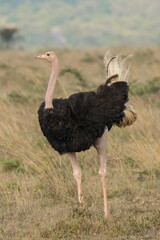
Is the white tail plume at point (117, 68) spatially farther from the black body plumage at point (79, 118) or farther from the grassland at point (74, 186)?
the grassland at point (74, 186)

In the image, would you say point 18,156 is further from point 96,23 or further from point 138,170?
point 96,23

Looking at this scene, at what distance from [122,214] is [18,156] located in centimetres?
240

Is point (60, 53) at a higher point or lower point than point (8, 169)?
higher

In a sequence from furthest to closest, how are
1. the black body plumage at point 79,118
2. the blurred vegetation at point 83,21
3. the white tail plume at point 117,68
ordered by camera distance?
the blurred vegetation at point 83,21
the white tail plume at point 117,68
the black body plumage at point 79,118

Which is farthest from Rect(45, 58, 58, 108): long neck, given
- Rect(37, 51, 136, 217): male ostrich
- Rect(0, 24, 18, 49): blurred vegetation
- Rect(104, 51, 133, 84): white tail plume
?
Rect(0, 24, 18, 49): blurred vegetation

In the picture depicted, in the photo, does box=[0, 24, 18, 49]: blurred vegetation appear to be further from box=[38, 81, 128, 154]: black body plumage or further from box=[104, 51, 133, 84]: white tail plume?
box=[38, 81, 128, 154]: black body plumage

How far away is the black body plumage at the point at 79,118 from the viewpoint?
589 centimetres

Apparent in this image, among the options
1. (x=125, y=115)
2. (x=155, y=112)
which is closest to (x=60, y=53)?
(x=155, y=112)

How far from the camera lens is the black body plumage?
5.89 m

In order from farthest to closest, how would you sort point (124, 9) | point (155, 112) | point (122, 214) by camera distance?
1. point (124, 9)
2. point (155, 112)
3. point (122, 214)

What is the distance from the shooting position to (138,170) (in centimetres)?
788

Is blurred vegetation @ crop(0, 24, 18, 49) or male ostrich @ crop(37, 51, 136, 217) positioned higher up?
blurred vegetation @ crop(0, 24, 18, 49)

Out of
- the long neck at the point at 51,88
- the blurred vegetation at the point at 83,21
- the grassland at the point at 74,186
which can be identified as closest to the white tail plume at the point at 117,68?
the long neck at the point at 51,88

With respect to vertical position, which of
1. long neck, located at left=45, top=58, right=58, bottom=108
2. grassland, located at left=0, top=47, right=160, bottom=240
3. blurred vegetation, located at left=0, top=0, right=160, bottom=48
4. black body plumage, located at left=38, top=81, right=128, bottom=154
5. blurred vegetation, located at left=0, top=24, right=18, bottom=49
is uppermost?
blurred vegetation, located at left=0, top=0, right=160, bottom=48
